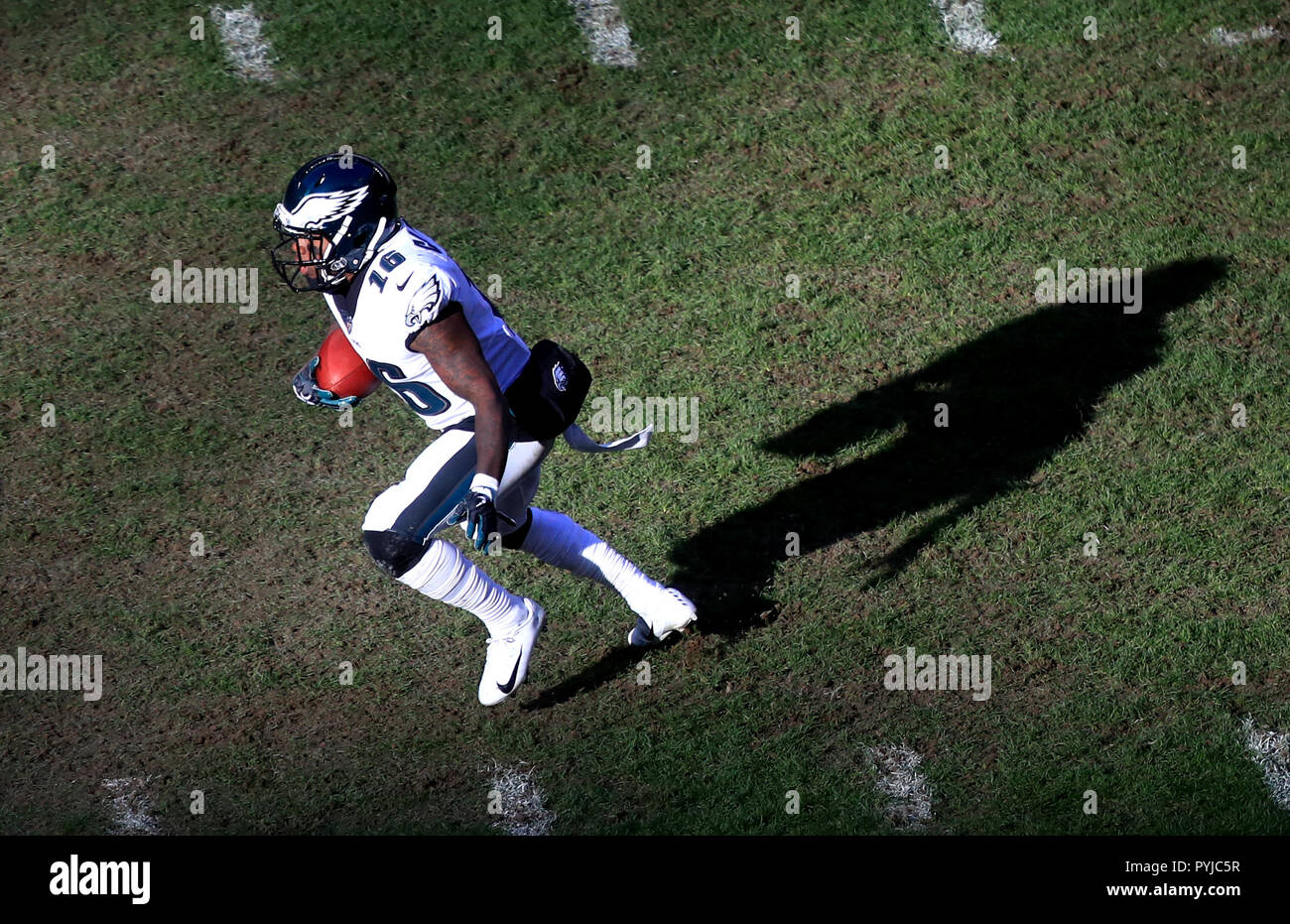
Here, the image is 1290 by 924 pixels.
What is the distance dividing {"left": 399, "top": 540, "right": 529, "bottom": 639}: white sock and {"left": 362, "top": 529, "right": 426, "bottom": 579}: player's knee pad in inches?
1.4

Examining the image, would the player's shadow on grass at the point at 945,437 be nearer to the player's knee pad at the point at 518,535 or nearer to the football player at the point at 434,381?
the football player at the point at 434,381

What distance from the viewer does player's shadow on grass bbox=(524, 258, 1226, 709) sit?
24.6ft

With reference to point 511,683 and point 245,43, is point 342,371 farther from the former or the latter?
point 245,43

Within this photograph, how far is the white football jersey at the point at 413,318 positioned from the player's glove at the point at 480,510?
42 centimetres

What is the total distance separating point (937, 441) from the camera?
817 centimetres

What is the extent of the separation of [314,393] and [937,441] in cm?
→ 368

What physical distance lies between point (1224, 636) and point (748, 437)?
9.08ft

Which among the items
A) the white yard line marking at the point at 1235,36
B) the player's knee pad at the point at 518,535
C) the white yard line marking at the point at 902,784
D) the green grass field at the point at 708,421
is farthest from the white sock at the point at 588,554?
the white yard line marking at the point at 1235,36

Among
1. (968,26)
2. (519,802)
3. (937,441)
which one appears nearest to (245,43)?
(968,26)

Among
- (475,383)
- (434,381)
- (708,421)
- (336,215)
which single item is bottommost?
(475,383)

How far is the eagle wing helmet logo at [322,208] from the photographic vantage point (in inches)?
232

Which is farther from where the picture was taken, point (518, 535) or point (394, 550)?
point (518, 535)

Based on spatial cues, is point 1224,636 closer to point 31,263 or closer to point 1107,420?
point 1107,420

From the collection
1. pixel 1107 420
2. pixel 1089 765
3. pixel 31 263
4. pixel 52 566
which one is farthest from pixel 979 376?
pixel 31 263
